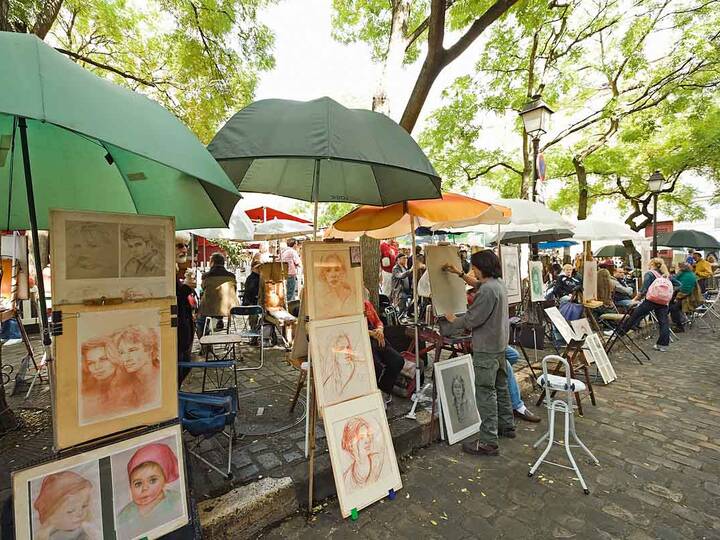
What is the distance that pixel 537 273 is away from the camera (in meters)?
6.71

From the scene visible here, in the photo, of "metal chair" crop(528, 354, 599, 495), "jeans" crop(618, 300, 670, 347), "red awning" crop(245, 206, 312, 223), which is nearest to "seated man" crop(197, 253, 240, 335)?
"red awning" crop(245, 206, 312, 223)

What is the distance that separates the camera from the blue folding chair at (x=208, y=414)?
105 inches

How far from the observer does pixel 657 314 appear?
25.3 ft

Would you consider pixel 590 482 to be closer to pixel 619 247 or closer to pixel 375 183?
pixel 375 183

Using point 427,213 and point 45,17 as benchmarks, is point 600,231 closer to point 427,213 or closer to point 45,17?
point 427,213

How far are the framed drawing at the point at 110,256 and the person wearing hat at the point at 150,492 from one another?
94 cm

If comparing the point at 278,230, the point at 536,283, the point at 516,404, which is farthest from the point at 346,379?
the point at 278,230

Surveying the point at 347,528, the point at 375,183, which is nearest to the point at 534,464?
the point at 347,528

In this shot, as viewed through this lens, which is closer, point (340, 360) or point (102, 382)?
point (102, 382)

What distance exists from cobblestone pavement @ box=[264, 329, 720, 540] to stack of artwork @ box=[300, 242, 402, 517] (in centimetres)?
22

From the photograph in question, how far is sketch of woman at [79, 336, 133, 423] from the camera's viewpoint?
2.05 meters

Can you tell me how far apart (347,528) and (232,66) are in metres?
8.44

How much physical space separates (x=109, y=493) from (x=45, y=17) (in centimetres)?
532

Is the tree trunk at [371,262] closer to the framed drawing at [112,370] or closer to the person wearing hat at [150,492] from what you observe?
the framed drawing at [112,370]
